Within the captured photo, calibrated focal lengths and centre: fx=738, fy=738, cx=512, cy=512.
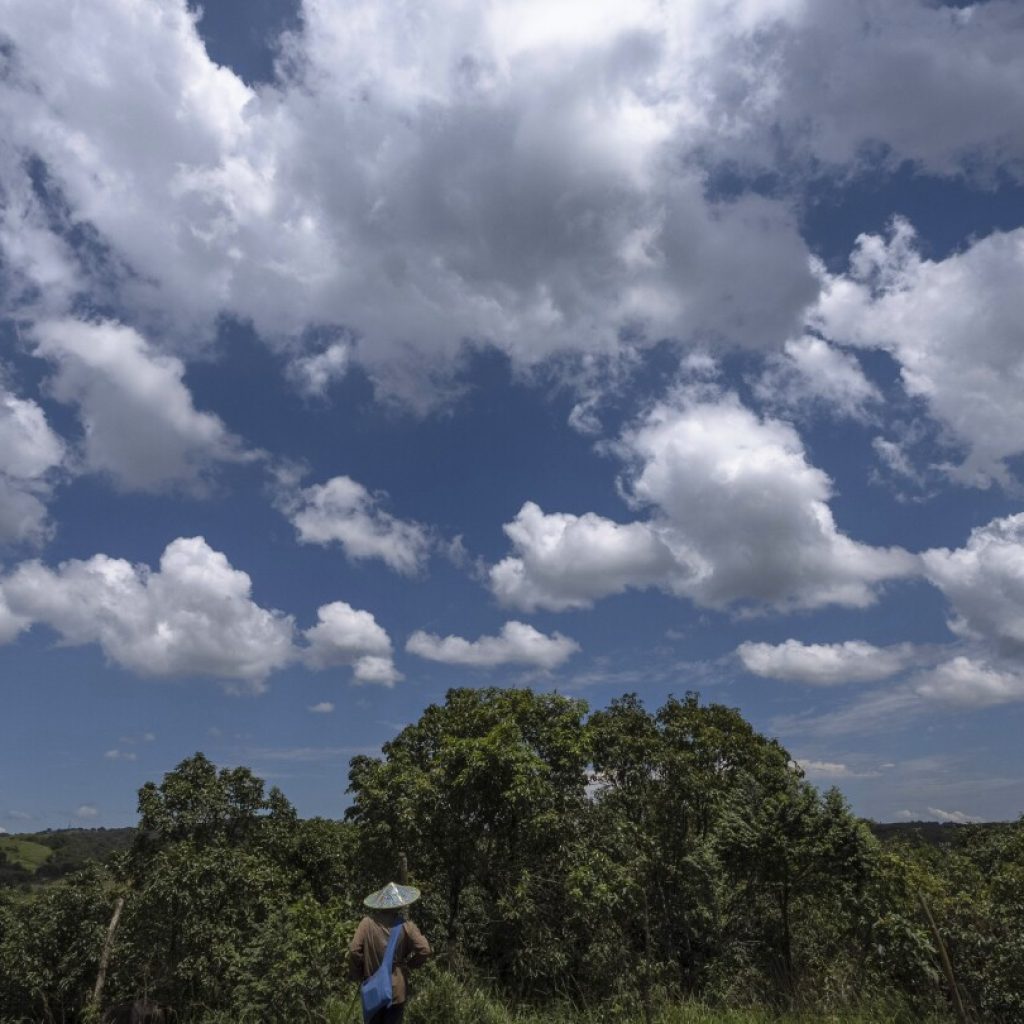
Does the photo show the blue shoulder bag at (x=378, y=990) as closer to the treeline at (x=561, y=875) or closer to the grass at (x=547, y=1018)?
the grass at (x=547, y=1018)

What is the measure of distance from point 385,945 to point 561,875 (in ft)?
44.7

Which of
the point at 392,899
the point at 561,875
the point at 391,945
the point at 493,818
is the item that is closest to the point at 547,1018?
the point at 391,945

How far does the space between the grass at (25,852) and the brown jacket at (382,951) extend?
11316 cm

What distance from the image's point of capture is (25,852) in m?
104

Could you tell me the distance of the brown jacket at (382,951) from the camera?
6031 mm

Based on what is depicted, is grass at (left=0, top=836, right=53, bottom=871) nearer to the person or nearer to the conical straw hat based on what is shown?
the person

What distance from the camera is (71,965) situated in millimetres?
27953

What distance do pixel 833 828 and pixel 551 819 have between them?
6693mm

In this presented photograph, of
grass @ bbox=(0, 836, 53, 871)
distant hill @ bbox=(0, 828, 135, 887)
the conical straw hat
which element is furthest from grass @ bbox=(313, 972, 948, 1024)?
grass @ bbox=(0, 836, 53, 871)

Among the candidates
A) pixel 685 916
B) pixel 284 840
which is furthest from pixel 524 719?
pixel 284 840

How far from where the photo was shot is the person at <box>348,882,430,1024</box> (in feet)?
19.7

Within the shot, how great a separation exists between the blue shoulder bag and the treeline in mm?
3656

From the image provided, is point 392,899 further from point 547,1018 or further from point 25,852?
point 25,852

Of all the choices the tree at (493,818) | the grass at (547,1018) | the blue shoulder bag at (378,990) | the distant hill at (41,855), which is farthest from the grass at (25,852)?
the blue shoulder bag at (378,990)
